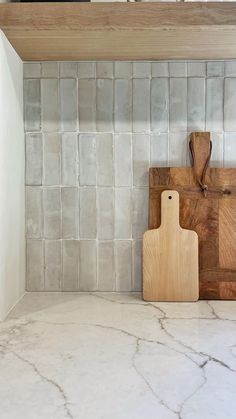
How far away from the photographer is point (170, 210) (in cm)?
104

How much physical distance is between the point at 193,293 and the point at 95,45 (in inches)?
22.7

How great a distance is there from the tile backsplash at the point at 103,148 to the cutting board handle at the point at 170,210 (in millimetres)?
87

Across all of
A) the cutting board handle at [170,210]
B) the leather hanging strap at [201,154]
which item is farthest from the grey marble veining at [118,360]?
the leather hanging strap at [201,154]

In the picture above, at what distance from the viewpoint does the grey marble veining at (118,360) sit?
1.80ft

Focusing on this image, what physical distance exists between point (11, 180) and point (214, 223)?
1.51 feet

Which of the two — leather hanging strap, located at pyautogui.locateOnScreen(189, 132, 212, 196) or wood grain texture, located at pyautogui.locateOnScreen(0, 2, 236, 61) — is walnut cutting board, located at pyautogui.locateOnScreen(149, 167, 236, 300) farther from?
wood grain texture, located at pyautogui.locateOnScreen(0, 2, 236, 61)

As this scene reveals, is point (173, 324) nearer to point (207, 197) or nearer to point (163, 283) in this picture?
point (163, 283)

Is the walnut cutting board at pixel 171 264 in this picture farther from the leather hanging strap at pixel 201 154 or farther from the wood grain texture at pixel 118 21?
the wood grain texture at pixel 118 21

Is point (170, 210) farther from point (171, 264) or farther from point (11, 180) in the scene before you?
point (11, 180)

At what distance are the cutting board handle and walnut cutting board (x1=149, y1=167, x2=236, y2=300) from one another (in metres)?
0.03

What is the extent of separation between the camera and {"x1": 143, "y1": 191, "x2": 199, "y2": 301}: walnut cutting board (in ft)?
3.38

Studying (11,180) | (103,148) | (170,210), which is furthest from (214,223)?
(11,180)

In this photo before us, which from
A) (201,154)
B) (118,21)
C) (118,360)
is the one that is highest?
(118,21)

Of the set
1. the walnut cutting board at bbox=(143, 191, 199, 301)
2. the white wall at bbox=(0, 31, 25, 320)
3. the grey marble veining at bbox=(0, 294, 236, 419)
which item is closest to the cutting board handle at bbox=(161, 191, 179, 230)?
the walnut cutting board at bbox=(143, 191, 199, 301)
